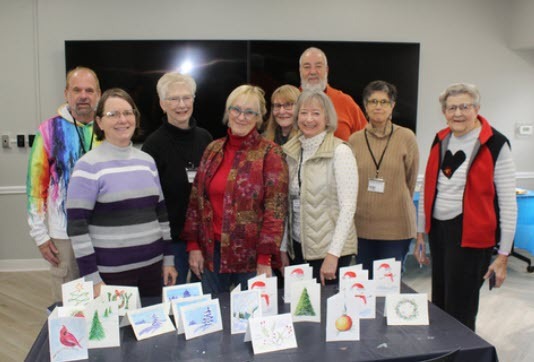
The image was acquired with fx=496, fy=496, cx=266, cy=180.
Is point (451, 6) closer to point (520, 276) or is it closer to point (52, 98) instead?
point (520, 276)

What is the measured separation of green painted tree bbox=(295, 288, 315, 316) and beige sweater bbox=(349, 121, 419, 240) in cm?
88

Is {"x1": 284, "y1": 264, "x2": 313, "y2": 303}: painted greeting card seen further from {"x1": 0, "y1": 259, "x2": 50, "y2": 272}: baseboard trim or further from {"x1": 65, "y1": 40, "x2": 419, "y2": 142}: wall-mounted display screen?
{"x1": 0, "y1": 259, "x2": 50, "y2": 272}: baseboard trim

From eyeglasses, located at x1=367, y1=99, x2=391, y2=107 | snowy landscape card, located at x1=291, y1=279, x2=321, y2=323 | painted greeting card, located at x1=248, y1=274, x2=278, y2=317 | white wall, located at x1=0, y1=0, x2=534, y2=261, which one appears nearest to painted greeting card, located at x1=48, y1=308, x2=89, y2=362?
painted greeting card, located at x1=248, y1=274, x2=278, y2=317

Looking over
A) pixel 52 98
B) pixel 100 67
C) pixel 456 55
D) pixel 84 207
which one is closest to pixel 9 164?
pixel 52 98

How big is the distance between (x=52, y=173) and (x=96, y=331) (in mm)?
1019

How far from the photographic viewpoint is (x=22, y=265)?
436 centimetres

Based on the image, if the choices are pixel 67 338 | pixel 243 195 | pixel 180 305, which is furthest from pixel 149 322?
pixel 243 195

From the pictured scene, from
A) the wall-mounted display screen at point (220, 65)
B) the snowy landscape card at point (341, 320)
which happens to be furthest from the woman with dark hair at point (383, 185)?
the wall-mounted display screen at point (220, 65)

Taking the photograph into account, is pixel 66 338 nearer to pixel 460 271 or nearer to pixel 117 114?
pixel 117 114

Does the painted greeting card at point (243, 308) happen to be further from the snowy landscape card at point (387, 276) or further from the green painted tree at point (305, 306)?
the snowy landscape card at point (387, 276)

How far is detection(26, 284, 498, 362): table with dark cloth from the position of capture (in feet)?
4.86

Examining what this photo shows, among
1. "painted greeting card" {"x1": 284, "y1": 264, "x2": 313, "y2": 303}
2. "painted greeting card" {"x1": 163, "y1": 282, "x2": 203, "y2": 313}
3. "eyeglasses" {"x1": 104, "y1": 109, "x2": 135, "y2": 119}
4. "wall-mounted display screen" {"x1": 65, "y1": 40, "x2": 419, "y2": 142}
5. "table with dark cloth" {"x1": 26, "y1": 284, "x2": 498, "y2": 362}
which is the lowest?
"table with dark cloth" {"x1": 26, "y1": 284, "x2": 498, "y2": 362}

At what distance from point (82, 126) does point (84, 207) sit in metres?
0.65

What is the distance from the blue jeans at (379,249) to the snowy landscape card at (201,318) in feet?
3.62
